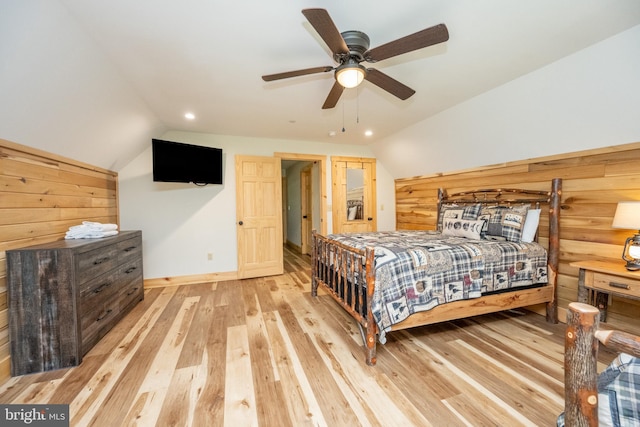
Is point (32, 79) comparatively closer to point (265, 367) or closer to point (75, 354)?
point (75, 354)

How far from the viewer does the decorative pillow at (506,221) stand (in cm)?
272

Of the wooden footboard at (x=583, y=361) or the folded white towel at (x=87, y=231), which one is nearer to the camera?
the wooden footboard at (x=583, y=361)

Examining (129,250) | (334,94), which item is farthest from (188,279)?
(334,94)

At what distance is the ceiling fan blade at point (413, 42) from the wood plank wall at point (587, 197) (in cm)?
215

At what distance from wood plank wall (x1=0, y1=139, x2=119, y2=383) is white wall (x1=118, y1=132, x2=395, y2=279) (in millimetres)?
625

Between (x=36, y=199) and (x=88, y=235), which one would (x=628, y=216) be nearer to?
(x=88, y=235)

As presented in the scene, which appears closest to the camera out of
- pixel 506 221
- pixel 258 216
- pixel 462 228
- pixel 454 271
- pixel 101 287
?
pixel 454 271

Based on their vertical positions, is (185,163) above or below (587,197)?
above

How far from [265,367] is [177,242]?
2856 mm

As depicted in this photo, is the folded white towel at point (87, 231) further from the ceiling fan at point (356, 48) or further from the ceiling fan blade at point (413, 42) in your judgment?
the ceiling fan blade at point (413, 42)

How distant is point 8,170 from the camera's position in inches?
75.5

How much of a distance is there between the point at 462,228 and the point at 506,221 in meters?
0.46

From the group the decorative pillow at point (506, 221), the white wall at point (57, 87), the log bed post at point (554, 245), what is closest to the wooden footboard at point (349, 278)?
the decorative pillow at point (506, 221)

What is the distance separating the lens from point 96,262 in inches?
90.5
